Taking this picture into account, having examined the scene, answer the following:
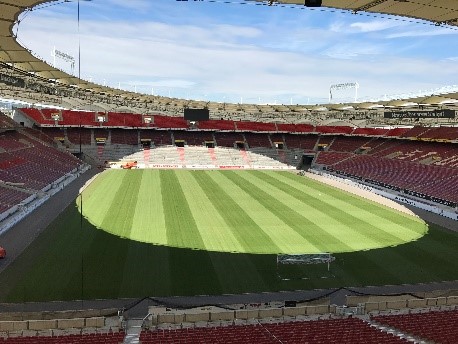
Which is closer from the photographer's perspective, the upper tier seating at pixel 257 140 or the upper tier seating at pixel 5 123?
the upper tier seating at pixel 5 123

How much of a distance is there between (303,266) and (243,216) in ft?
31.7

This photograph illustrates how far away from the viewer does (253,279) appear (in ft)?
63.3

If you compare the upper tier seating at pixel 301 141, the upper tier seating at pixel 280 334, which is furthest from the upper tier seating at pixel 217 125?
the upper tier seating at pixel 280 334

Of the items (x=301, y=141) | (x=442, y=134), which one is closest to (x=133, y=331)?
(x=442, y=134)

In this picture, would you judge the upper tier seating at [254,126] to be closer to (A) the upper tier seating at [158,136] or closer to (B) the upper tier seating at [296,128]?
(B) the upper tier seating at [296,128]

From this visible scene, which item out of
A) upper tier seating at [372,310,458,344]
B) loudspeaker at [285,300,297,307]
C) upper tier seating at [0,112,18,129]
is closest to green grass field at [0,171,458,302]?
loudspeaker at [285,300,297,307]

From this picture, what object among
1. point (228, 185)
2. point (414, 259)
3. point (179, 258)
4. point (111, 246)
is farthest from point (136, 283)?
point (228, 185)

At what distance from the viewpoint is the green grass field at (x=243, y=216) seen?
969 inches

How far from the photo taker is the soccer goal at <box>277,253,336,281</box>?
64.9 feet

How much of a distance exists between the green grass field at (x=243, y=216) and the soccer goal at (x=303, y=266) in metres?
1.62

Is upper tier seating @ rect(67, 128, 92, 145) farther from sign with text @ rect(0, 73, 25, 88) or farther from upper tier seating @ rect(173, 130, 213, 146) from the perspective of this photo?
sign with text @ rect(0, 73, 25, 88)

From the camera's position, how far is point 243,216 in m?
30.7

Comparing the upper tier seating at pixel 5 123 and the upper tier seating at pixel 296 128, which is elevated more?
the upper tier seating at pixel 296 128

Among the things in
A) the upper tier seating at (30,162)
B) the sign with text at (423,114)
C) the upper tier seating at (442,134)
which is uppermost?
the sign with text at (423,114)
